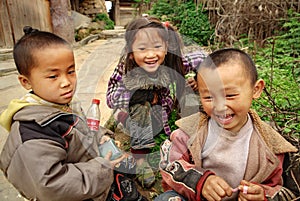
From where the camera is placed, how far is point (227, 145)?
4.13 feet

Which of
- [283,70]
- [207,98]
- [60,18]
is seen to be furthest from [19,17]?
[207,98]

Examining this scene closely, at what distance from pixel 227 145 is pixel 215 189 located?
0.23 meters

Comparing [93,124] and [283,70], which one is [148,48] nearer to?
[93,124]

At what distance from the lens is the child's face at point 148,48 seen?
1.84 m

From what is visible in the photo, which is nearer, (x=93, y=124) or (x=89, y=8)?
(x=93, y=124)

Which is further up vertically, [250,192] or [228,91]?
[228,91]

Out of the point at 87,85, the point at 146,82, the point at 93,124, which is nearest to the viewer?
the point at 93,124

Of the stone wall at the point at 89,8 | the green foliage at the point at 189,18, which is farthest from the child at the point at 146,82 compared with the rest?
the stone wall at the point at 89,8

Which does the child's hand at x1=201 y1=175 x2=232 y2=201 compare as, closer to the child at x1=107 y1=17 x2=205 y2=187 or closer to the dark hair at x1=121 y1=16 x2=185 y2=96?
the child at x1=107 y1=17 x2=205 y2=187

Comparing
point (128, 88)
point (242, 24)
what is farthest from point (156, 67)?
point (242, 24)

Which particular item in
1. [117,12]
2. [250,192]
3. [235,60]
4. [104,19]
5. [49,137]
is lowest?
[117,12]

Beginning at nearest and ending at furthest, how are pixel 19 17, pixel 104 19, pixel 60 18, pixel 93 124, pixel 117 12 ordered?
1. pixel 93 124
2. pixel 19 17
3. pixel 60 18
4. pixel 104 19
5. pixel 117 12

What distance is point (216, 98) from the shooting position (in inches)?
45.7

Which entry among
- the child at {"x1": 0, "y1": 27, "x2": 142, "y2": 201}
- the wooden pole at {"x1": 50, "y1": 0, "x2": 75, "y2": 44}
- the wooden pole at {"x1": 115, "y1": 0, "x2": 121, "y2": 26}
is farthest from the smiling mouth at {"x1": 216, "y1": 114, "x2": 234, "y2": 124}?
the wooden pole at {"x1": 115, "y1": 0, "x2": 121, "y2": 26}
